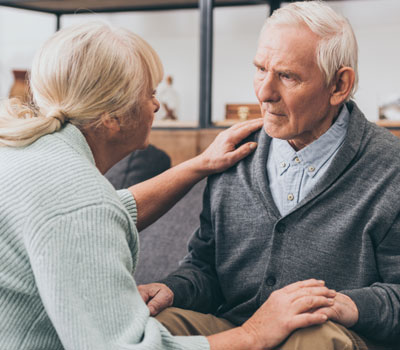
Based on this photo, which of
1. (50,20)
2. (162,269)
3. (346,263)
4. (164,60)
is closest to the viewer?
(346,263)

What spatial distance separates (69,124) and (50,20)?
305cm

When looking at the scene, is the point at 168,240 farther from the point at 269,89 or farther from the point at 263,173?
the point at 269,89

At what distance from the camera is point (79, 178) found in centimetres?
109

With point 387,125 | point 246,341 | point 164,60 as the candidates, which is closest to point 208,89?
point 387,125

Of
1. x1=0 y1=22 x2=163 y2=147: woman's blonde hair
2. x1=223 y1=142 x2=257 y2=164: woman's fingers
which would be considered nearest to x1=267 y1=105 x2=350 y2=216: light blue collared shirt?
x1=223 y1=142 x2=257 y2=164: woman's fingers

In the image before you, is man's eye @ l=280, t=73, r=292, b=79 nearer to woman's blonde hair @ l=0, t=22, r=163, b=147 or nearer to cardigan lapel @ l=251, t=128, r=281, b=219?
cardigan lapel @ l=251, t=128, r=281, b=219

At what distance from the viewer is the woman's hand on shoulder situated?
1.62 meters

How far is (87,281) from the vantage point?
1030 mm

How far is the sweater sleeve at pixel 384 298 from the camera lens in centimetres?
131

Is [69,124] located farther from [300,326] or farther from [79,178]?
[300,326]

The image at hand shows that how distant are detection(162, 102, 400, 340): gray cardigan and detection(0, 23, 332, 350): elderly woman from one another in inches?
6.2

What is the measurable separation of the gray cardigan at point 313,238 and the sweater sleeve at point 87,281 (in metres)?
0.47

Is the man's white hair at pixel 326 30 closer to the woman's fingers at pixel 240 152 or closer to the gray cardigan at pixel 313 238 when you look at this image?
the gray cardigan at pixel 313 238

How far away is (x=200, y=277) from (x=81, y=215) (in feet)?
2.02
